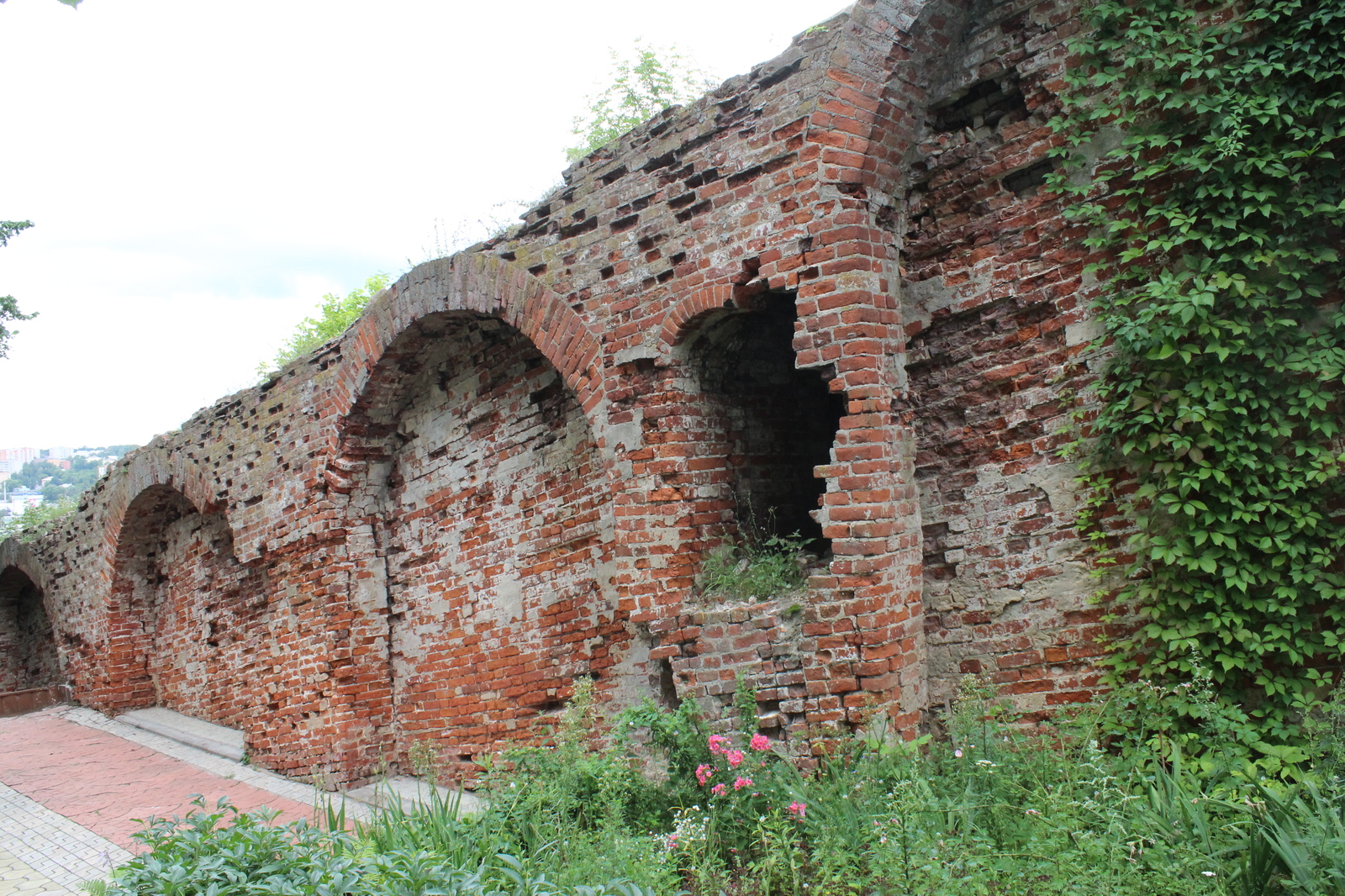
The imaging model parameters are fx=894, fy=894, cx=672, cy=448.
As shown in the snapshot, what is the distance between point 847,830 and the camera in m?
3.91

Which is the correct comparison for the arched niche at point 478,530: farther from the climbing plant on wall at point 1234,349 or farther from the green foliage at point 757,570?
the climbing plant on wall at point 1234,349

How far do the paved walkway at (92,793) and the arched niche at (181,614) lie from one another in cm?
72

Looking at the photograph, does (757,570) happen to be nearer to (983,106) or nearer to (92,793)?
(983,106)

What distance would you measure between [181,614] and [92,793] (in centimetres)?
444

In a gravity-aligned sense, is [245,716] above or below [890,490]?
below

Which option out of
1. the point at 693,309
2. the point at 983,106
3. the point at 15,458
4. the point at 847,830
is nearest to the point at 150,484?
the point at 693,309

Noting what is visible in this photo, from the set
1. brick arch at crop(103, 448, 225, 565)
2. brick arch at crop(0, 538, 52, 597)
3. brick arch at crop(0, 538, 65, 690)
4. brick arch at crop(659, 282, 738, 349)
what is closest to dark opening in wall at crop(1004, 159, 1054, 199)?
brick arch at crop(659, 282, 738, 349)

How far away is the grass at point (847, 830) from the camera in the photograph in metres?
3.24

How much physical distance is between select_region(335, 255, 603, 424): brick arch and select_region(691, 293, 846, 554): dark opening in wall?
2.81 feet

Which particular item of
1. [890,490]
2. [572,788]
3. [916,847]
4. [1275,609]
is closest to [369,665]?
[572,788]

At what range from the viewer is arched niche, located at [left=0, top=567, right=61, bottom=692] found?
680 inches

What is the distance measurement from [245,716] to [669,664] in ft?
20.8

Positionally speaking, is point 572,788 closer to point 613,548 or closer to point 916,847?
point 613,548

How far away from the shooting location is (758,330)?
6.07 meters
